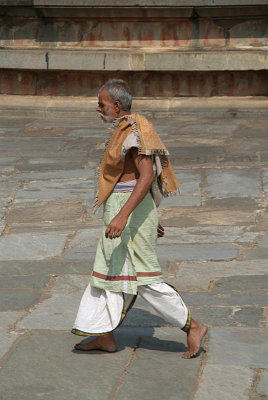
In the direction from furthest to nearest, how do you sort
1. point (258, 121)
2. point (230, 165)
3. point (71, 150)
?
point (258, 121) → point (71, 150) → point (230, 165)

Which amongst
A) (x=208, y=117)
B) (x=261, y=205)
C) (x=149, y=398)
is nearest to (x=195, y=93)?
(x=208, y=117)

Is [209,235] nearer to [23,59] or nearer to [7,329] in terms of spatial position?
[7,329]

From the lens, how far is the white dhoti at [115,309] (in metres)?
4.13

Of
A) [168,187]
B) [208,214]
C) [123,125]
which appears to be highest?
[123,125]

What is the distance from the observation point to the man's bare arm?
3992mm

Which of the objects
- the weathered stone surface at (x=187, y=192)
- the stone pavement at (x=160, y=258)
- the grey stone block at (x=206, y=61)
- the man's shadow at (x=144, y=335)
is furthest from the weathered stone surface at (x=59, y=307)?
the grey stone block at (x=206, y=61)

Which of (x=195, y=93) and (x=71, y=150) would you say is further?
(x=195, y=93)

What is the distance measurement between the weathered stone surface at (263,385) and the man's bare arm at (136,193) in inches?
38.1

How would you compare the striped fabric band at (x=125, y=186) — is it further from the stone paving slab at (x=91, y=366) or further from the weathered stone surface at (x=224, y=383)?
the weathered stone surface at (x=224, y=383)

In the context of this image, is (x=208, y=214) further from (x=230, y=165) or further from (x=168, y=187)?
(x=168, y=187)

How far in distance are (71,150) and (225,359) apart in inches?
227

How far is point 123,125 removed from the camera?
4.17 metres

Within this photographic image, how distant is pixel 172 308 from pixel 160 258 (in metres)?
1.95

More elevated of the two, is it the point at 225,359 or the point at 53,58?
the point at 53,58
